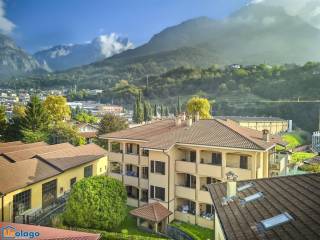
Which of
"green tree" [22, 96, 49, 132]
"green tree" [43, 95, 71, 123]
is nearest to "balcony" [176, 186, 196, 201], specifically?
"green tree" [22, 96, 49, 132]

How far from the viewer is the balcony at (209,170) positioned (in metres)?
27.2

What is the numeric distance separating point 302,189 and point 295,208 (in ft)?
7.03

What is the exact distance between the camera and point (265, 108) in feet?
411

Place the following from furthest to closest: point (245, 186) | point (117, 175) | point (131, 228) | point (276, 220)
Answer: point (117, 175) → point (131, 228) → point (245, 186) → point (276, 220)

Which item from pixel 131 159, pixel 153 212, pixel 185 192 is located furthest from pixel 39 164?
pixel 185 192

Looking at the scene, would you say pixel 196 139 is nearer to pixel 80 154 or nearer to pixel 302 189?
pixel 302 189

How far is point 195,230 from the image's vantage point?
26.9 metres

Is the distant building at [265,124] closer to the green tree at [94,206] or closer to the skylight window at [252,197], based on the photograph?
the green tree at [94,206]

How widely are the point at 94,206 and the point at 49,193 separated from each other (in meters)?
9.55

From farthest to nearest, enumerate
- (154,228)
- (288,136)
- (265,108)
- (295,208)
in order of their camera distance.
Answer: (265,108) < (288,136) < (154,228) < (295,208)

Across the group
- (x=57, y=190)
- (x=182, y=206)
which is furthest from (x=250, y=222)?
(x=57, y=190)

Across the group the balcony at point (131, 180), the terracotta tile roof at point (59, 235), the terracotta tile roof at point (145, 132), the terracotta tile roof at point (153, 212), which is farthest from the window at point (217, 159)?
the terracotta tile roof at point (59, 235)

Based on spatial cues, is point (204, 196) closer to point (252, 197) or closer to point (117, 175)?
point (117, 175)

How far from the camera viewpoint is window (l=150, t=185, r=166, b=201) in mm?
28797
